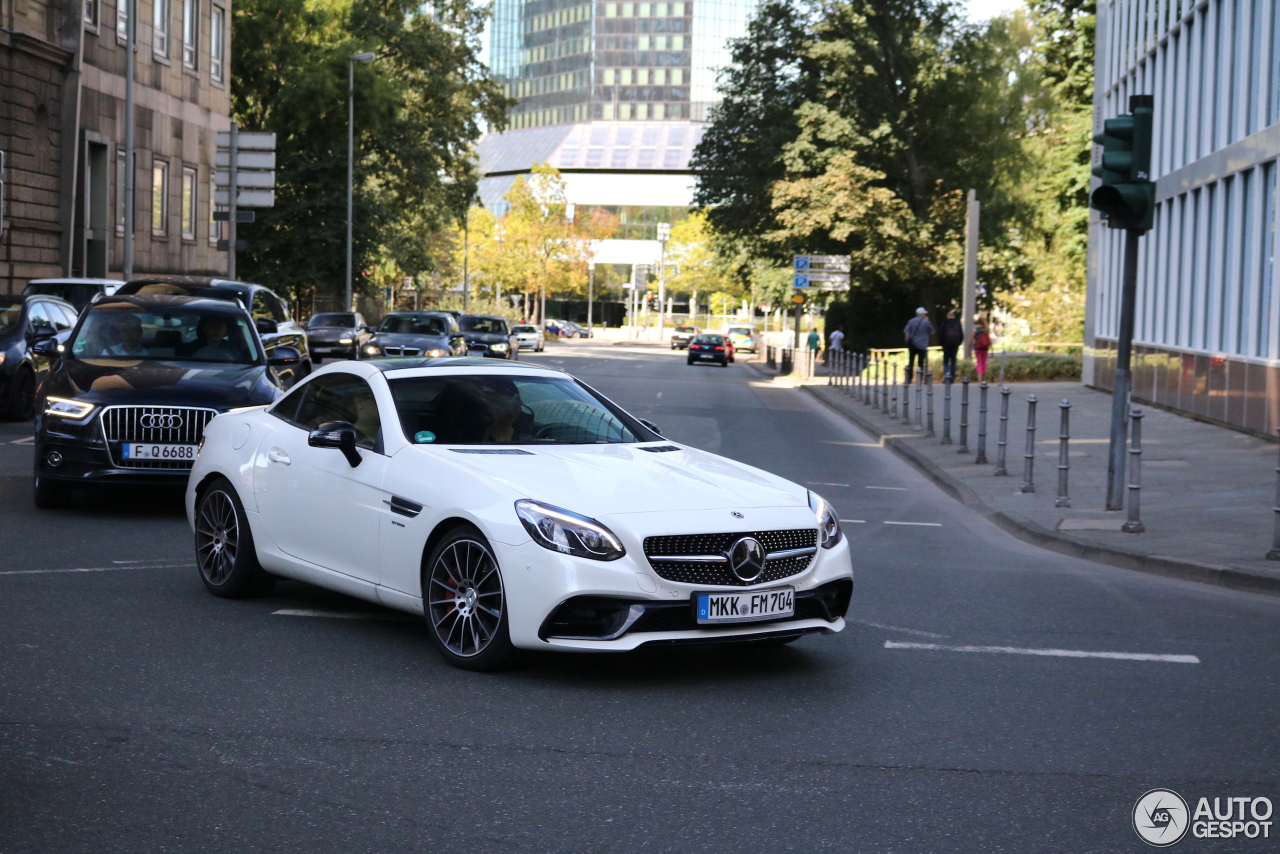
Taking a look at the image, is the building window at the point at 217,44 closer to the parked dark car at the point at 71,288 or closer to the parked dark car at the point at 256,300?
the parked dark car at the point at 71,288

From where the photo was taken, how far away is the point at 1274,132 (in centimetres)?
2280

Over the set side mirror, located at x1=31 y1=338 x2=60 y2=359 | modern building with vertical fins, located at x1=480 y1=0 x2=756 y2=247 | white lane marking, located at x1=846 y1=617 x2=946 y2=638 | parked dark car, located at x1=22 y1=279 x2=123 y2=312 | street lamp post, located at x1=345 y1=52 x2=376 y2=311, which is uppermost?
modern building with vertical fins, located at x1=480 y1=0 x2=756 y2=247

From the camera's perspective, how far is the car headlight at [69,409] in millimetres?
11727

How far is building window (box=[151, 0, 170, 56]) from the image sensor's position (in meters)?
44.7

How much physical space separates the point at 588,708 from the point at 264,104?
55067 mm

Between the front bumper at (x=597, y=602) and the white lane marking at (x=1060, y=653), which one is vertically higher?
the front bumper at (x=597, y=602)

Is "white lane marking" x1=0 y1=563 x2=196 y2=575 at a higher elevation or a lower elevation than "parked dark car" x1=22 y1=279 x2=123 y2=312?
lower

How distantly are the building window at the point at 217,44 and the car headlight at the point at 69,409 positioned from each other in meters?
40.1

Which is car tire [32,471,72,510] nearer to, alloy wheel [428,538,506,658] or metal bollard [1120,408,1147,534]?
alloy wheel [428,538,506,658]

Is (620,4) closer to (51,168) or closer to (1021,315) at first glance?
(1021,315)

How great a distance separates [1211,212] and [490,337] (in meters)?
24.4

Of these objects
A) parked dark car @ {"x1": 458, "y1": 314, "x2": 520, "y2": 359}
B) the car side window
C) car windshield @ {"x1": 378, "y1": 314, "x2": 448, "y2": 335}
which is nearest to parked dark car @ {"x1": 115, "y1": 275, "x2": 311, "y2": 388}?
the car side window

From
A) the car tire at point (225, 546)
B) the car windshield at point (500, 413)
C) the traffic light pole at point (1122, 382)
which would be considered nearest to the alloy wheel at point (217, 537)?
the car tire at point (225, 546)

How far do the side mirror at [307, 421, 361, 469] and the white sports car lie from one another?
11 millimetres
